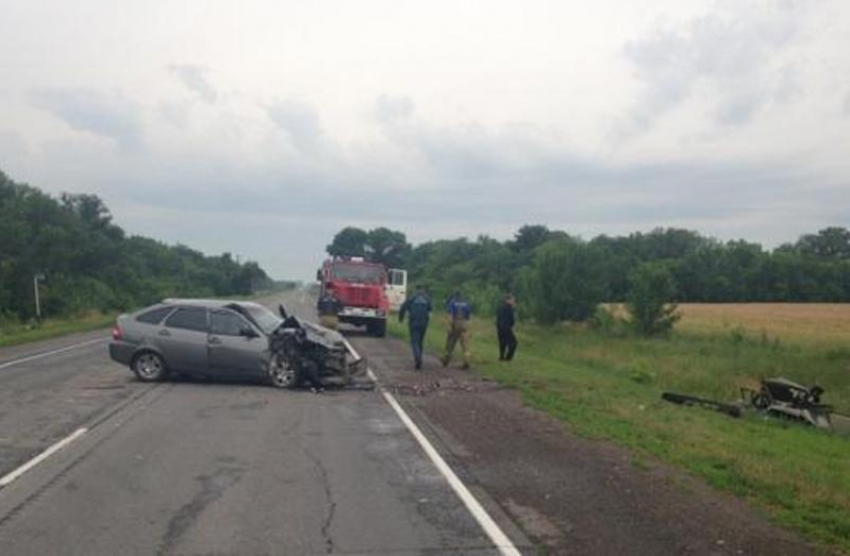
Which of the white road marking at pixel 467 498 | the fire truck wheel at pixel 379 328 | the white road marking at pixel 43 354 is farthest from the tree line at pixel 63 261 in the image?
the white road marking at pixel 467 498

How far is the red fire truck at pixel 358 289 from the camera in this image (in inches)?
1454

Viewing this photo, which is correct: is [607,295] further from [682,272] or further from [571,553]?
[682,272]

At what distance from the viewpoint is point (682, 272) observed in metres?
119

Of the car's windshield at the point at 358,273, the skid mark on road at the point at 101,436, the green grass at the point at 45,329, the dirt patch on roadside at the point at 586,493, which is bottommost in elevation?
the dirt patch on roadside at the point at 586,493

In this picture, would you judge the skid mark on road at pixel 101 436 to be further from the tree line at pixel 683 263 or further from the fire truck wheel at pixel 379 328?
the tree line at pixel 683 263

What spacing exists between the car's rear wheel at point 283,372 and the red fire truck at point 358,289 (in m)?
17.7

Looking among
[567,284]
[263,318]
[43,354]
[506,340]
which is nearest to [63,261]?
[567,284]

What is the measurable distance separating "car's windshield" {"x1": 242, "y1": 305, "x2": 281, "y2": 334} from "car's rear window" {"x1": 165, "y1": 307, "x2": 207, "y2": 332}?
91 centimetres

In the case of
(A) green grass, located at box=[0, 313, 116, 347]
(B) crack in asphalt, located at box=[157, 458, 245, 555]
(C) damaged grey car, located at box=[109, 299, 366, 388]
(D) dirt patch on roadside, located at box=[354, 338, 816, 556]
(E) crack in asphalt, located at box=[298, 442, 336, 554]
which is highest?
(C) damaged grey car, located at box=[109, 299, 366, 388]

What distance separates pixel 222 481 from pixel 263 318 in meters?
10.8

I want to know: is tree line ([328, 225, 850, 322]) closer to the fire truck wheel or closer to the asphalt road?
the fire truck wheel

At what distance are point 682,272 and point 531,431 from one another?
10921cm

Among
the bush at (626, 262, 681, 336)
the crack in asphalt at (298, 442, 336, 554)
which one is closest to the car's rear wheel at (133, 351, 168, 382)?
the crack in asphalt at (298, 442, 336, 554)

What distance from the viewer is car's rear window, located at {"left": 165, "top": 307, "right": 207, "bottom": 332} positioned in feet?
63.3
